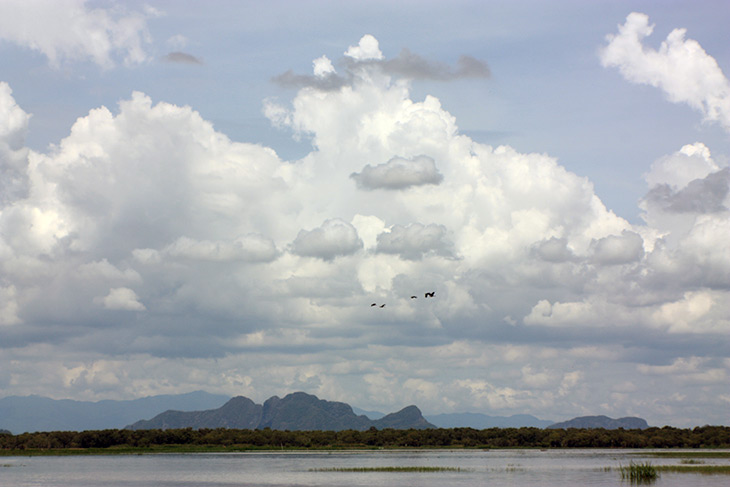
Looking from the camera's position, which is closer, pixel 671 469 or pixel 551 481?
pixel 551 481

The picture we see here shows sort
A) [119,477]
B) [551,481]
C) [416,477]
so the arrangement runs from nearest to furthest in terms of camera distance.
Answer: [551,481] < [416,477] < [119,477]

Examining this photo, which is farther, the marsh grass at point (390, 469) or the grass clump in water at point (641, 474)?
the marsh grass at point (390, 469)

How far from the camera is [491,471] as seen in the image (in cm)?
15075

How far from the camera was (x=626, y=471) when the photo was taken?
456 ft

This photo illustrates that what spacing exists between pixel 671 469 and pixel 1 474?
411 ft

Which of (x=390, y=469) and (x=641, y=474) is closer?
(x=641, y=474)

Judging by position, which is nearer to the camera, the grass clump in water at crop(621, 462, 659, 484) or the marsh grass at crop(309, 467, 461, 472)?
the grass clump in water at crop(621, 462, 659, 484)

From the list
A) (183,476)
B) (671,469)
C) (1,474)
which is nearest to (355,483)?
(183,476)

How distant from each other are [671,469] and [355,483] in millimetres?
59240

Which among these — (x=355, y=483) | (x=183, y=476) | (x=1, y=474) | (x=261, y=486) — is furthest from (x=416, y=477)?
(x=1, y=474)

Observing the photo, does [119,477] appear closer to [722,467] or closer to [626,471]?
[626,471]

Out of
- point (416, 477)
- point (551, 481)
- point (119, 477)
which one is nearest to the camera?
point (551, 481)

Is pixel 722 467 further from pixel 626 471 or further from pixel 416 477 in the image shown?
pixel 416 477

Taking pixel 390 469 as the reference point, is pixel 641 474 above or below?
below
